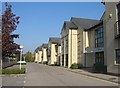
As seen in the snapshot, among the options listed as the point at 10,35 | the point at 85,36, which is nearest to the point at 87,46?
the point at 85,36

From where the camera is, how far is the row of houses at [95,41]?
2103 centimetres

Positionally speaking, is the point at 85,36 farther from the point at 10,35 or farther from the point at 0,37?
the point at 0,37

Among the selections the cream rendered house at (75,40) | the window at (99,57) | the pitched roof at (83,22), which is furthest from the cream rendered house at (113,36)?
the pitched roof at (83,22)

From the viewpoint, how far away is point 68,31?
138ft

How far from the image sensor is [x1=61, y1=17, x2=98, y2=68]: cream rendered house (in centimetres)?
3828

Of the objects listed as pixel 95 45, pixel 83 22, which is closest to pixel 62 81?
pixel 95 45

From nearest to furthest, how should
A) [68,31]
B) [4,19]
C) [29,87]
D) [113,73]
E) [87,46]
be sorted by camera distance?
[29,87]
[113,73]
[4,19]
[87,46]
[68,31]

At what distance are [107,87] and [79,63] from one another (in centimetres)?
2554

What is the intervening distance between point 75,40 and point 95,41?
796 cm

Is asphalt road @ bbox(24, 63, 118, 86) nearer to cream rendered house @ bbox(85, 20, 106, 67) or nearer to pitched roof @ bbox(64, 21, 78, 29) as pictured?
cream rendered house @ bbox(85, 20, 106, 67)

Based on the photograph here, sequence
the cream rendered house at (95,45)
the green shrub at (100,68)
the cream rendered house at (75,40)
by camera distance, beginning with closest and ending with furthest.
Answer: the green shrub at (100,68), the cream rendered house at (95,45), the cream rendered house at (75,40)

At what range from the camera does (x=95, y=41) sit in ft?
111

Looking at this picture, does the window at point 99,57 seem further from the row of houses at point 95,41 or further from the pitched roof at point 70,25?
the pitched roof at point 70,25

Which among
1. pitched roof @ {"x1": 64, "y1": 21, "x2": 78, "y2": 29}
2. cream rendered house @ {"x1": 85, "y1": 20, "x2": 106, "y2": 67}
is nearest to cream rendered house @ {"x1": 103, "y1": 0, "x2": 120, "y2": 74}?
cream rendered house @ {"x1": 85, "y1": 20, "x2": 106, "y2": 67}
